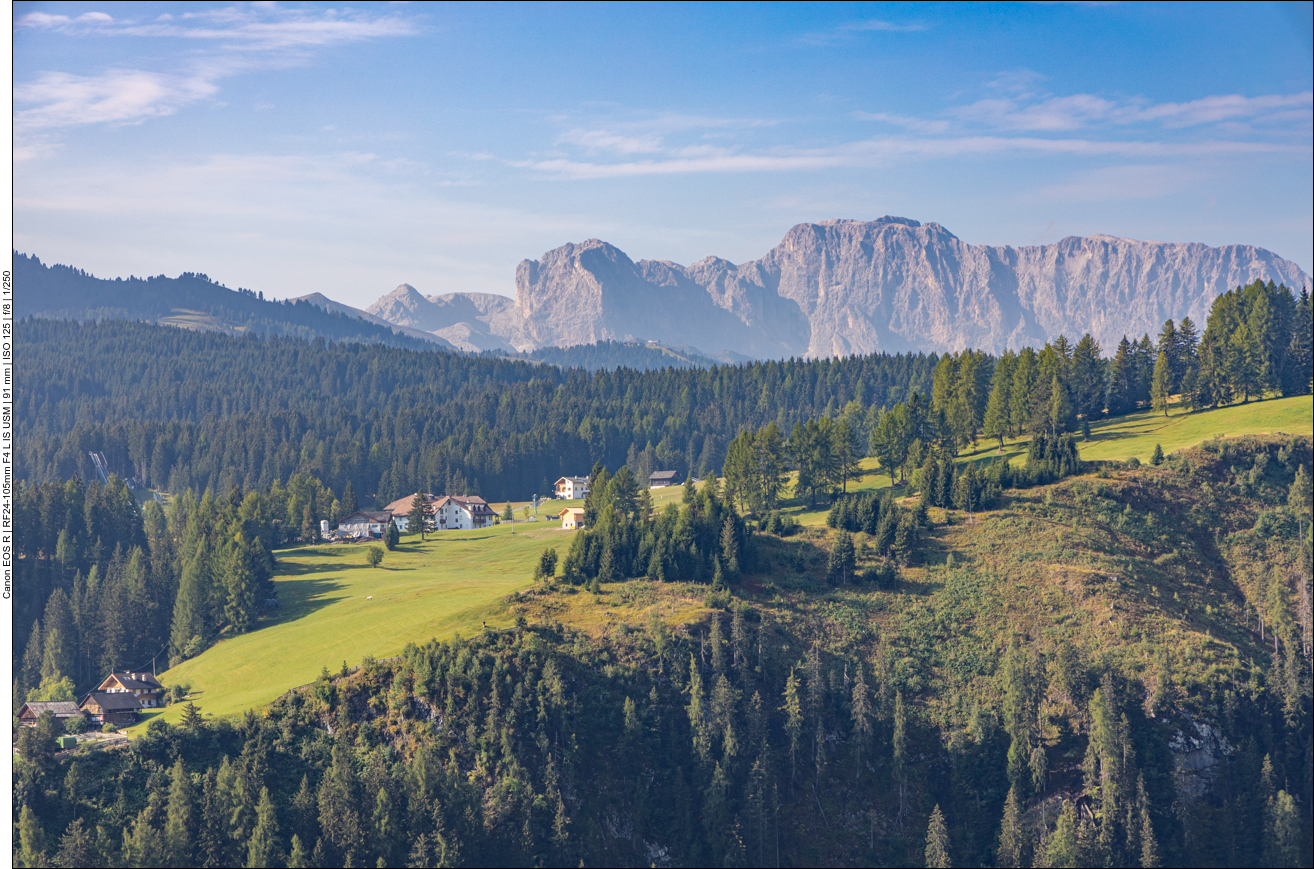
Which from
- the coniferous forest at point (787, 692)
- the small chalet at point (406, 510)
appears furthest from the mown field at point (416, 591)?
the coniferous forest at point (787, 692)

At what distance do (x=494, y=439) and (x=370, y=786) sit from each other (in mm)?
123184

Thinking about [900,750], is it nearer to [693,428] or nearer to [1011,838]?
[1011,838]

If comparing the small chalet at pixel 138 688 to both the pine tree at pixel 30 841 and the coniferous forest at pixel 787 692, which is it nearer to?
the coniferous forest at pixel 787 692

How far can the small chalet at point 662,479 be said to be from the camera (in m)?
160

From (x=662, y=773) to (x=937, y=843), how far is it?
16.4 metres

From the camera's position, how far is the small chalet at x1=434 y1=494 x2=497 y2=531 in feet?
440

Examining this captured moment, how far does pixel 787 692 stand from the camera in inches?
2734

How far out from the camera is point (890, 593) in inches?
3275

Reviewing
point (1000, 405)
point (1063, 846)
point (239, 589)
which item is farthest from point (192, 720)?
point (1000, 405)

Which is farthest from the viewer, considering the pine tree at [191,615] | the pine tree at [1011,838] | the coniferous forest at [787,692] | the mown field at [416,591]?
the pine tree at [191,615]

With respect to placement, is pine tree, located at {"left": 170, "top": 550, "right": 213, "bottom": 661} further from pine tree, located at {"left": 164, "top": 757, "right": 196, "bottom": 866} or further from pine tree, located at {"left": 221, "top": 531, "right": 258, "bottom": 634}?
pine tree, located at {"left": 164, "top": 757, "right": 196, "bottom": 866}

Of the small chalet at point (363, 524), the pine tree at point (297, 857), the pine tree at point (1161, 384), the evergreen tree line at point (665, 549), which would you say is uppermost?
the pine tree at point (1161, 384)

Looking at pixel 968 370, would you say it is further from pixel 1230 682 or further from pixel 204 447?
pixel 204 447

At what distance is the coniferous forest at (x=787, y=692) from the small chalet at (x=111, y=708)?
25.5 feet
